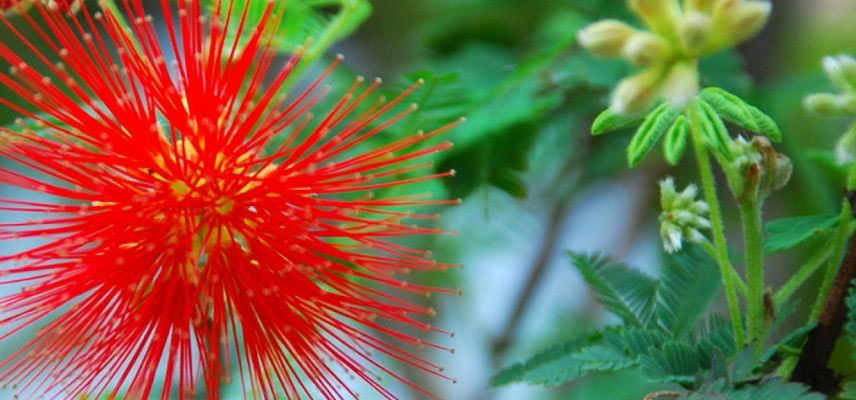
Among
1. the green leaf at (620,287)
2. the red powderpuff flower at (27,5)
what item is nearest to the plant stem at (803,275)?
the green leaf at (620,287)

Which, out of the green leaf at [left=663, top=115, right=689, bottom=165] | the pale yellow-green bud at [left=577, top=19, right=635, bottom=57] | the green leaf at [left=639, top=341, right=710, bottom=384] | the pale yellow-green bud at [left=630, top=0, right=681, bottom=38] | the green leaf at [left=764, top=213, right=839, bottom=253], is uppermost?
the pale yellow-green bud at [left=630, top=0, right=681, bottom=38]

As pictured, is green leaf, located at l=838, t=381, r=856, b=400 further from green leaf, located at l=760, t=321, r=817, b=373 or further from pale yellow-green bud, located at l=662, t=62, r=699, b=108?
Answer: pale yellow-green bud, located at l=662, t=62, r=699, b=108

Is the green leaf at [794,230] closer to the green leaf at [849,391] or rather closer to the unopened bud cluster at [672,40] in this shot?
the green leaf at [849,391]

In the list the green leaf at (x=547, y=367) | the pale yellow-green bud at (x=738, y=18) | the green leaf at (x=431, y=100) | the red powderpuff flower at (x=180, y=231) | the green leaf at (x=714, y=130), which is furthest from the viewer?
the green leaf at (x=431, y=100)

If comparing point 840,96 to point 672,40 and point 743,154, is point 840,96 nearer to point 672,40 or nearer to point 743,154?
point 743,154

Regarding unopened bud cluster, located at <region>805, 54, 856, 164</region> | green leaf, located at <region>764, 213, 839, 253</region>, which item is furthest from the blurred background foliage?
unopened bud cluster, located at <region>805, 54, 856, 164</region>

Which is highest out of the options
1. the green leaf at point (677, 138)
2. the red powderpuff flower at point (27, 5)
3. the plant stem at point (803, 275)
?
the red powderpuff flower at point (27, 5)
